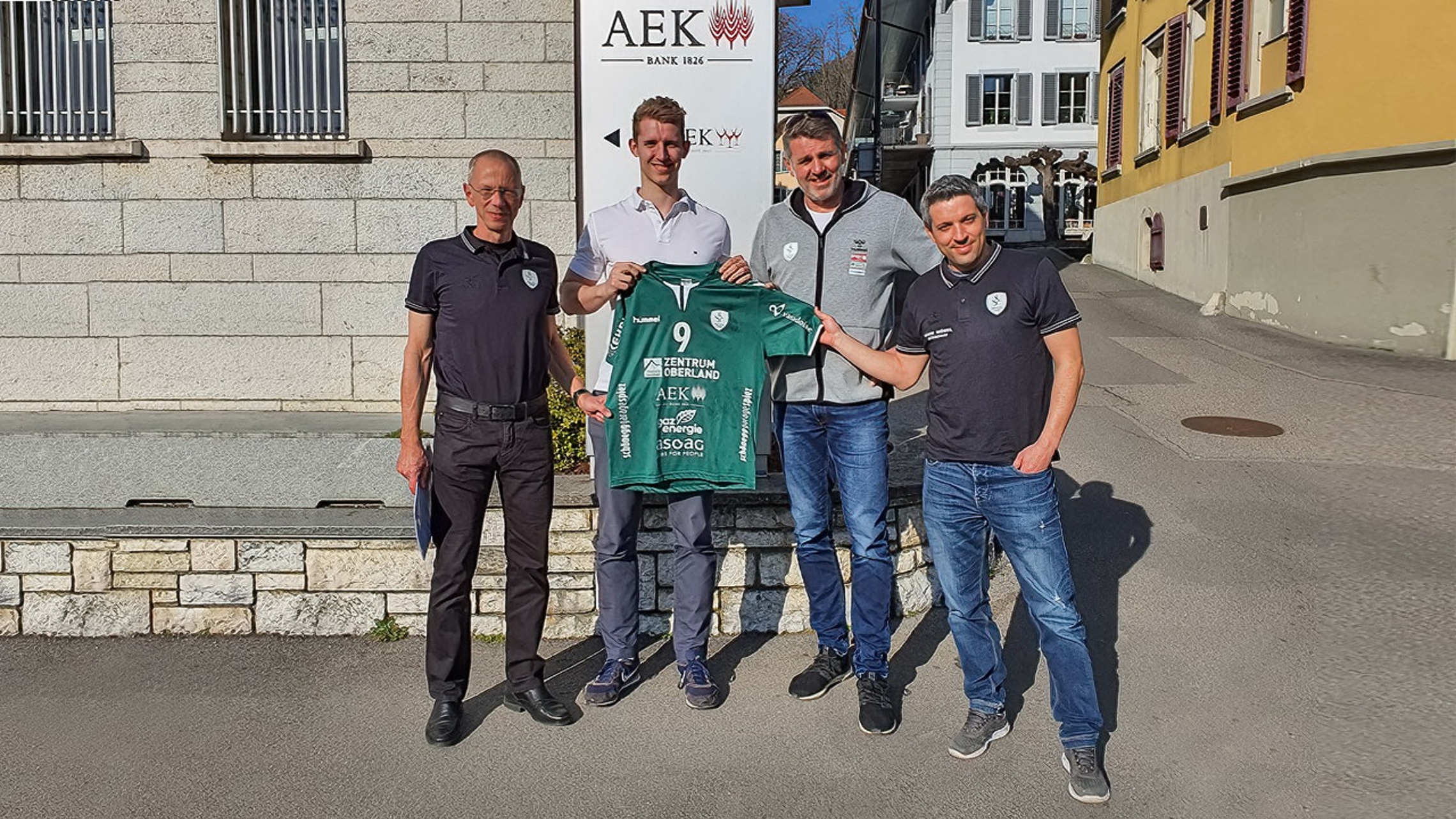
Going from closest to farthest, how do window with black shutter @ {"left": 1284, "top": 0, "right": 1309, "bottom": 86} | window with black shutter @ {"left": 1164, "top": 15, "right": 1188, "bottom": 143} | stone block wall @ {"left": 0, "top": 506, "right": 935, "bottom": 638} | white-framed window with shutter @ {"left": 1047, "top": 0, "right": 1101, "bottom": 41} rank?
stone block wall @ {"left": 0, "top": 506, "right": 935, "bottom": 638}
window with black shutter @ {"left": 1284, "top": 0, "right": 1309, "bottom": 86}
window with black shutter @ {"left": 1164, "top": 15, "right": 1188, "bottom": 143}
white-framed window with shutter @ {"left": 1047, "top": 0, "right": 1101, "bottom": 41}

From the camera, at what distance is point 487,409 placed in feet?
13.5

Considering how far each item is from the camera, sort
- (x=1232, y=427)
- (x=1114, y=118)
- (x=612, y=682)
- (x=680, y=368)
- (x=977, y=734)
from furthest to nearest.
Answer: (x=1114, y=118) → (x=1232, y=427) → (x=612, y=682) → (x=680, y=368) → (x=977, y=734)

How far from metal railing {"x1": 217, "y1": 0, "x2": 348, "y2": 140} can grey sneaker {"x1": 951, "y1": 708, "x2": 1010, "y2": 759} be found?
7.07 metres

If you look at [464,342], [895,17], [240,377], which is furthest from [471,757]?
[895,17]

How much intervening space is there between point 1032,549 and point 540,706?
74.2 inches

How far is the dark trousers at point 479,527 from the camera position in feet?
13.6

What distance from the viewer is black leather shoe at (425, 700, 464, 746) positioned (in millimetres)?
4109

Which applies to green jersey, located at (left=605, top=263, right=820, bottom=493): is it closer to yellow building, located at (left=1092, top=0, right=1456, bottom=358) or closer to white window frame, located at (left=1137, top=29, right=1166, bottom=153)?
yellow building, located at (left=1092, top=0, right=1456, bottom=358)

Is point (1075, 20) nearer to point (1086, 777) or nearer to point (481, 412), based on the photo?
point (481, 412)

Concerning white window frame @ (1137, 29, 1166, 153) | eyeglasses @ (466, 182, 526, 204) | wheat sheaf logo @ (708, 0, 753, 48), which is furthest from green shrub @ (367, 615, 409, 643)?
white window frame @ (1137, 29, 1166, 153)

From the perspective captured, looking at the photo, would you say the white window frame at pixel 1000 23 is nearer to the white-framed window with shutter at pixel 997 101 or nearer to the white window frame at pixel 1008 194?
the white-framed window with shutter at pixel 997 101

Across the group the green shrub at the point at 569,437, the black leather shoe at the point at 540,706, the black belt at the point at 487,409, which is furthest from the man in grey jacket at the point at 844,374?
the green shrub at the point at 569,437

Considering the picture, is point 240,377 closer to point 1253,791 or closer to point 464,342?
point 464,342

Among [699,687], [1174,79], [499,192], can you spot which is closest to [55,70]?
[499,192]
